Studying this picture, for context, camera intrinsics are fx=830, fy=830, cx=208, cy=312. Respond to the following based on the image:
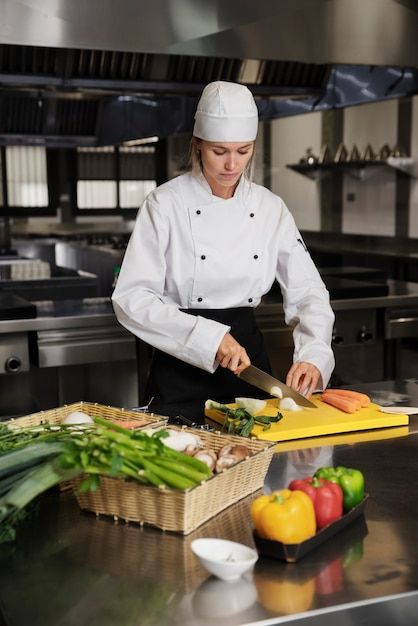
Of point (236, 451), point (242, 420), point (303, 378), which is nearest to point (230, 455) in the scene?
point (236, 451)

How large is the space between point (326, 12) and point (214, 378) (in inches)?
75.8

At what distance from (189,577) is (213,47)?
8.84ft

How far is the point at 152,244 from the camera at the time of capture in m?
2.46

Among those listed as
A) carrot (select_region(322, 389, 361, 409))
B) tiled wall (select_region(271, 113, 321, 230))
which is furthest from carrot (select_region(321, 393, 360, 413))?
tiled wall (select_region(271, 113, 321, 230))

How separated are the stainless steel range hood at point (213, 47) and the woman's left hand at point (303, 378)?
1.72 metres

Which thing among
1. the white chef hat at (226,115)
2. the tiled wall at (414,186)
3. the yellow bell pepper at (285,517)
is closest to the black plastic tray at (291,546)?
the yellow bell pepper at (285,517)

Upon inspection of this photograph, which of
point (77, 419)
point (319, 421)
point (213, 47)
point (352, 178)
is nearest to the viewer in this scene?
point (77, 419)

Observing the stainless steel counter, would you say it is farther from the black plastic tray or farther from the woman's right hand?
the woman's right hand

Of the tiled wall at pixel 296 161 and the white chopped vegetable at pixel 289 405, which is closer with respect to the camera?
the white chopped vegetable at pixel 289 405

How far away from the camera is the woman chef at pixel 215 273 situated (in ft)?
7.59

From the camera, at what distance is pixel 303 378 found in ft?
7.51

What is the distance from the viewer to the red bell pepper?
1381 millimetres

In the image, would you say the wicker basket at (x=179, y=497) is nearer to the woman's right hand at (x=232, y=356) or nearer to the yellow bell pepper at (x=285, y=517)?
the yellow bell pepper at (x=285, y=517)

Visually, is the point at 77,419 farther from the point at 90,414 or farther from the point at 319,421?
the point at 319,421
